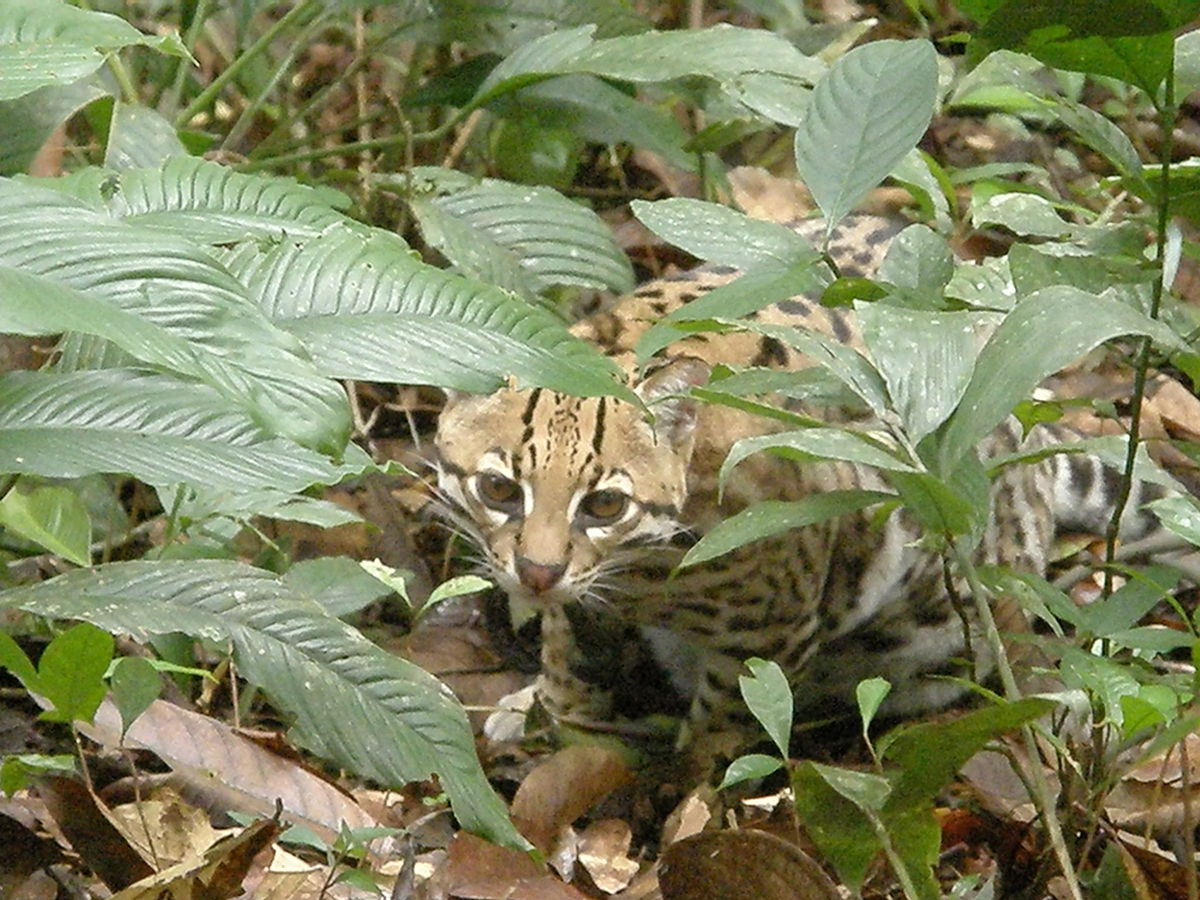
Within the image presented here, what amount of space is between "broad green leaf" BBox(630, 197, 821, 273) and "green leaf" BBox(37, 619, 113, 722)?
2.85 feet

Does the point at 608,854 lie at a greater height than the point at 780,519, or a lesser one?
lesser

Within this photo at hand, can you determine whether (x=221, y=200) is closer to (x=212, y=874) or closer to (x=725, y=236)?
(x=725, y=236)

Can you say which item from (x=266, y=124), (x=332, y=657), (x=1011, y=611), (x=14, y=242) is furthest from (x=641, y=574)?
(x=266, y=124)

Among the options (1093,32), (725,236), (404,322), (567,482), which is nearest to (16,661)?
(404,322)

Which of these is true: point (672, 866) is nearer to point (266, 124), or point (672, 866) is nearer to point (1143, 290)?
point (1143, 290)

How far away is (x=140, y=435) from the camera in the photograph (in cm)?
212

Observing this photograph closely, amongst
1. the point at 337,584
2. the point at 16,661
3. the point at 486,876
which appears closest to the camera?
the point at 16,661

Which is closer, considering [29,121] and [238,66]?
[29,121]

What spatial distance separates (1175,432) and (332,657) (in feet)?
9.96

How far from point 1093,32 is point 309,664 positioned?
1224 mm

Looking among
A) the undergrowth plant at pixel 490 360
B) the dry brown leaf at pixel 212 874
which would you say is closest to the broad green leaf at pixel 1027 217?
the undergrowth plant at pixel 490 360

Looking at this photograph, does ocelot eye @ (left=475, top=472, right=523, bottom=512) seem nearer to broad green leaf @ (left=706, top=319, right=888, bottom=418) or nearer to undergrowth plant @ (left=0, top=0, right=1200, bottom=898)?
undergrowth plant @ (left=0, top=0, right=1200, bottom=898)

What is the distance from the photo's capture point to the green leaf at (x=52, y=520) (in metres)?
2.66

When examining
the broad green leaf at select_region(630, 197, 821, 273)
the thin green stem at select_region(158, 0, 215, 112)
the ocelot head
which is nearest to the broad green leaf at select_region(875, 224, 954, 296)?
the broad green leaf at select_region(630, 197, 821, 273)
